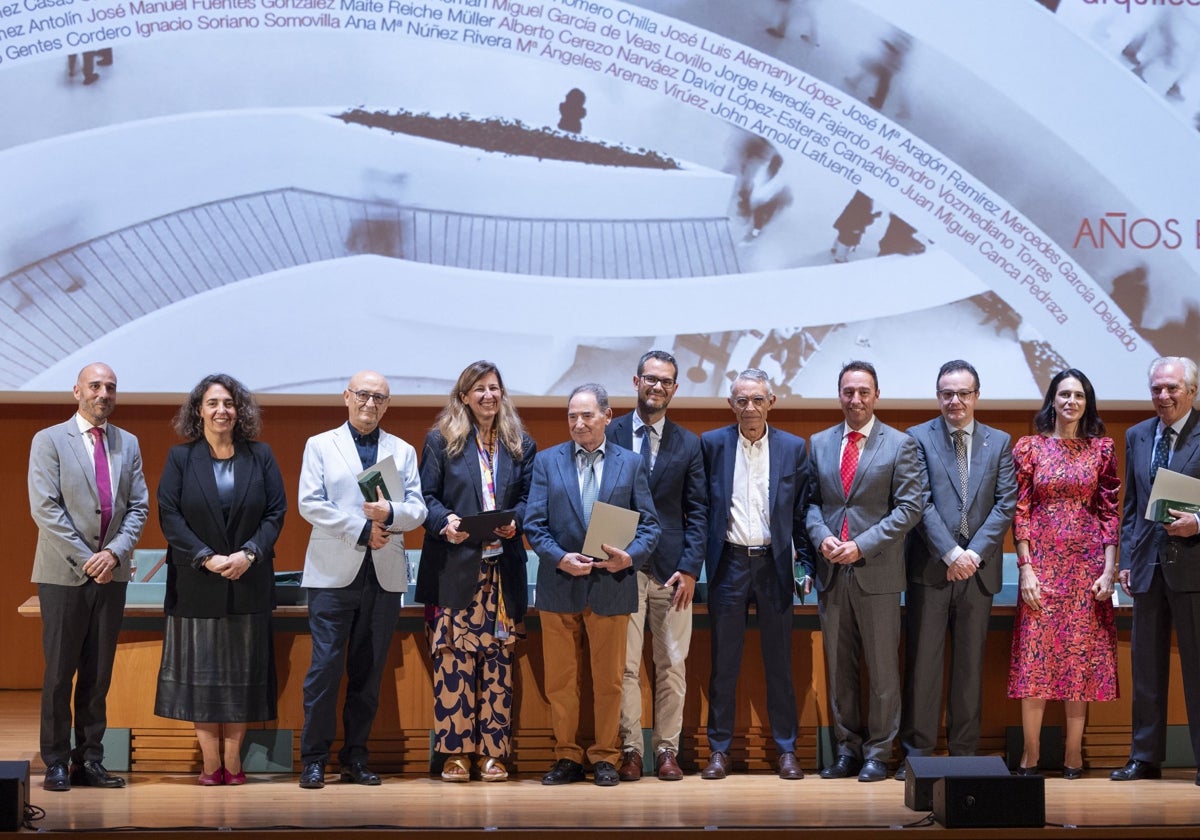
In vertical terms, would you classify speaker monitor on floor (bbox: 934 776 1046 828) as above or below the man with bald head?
below

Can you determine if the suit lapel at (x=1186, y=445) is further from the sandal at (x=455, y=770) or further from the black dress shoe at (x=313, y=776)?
the black dress shoe at (x=313, y=776)

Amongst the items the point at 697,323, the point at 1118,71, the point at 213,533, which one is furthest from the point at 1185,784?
the point at 213,533

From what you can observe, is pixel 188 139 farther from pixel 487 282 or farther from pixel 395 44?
pixel 487 282

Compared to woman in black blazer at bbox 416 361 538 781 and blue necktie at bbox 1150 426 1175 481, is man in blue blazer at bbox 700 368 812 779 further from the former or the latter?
blue necktie at bbox 1150 426 1175 481

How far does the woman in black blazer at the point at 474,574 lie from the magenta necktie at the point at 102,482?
3.51 ft

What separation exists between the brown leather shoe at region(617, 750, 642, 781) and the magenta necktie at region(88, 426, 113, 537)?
195cm

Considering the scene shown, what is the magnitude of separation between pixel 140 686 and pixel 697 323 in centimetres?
262

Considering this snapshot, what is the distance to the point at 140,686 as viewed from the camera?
4.40m

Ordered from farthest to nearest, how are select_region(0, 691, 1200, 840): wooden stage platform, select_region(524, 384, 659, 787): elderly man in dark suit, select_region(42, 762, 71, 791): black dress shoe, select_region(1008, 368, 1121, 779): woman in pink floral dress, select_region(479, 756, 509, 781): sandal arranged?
select_region(1008, 368, 1121, 779): woman in pink floral dress → select_region(479, 756, 509, 781): sandal → select_region(524, 384, 659, 787): elderly man in dark suit → select_region(42, 762, 71, 791): black dress shoe → select_region(0, 691, 1200, 840): wooden stage platform

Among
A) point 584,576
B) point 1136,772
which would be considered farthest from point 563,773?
point 1136,772

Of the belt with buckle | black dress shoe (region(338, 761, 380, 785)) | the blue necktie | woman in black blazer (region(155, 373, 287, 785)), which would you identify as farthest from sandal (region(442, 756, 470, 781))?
the blue necktie

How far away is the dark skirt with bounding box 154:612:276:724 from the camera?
408 centimetres

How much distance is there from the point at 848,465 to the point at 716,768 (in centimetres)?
117

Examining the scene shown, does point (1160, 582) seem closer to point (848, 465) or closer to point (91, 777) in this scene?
point (848, 465)
